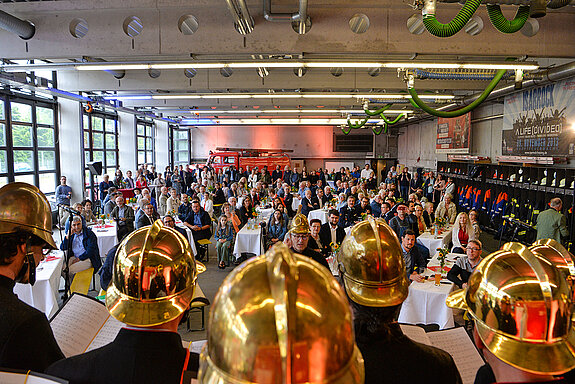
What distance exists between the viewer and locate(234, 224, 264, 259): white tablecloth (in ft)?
25.8

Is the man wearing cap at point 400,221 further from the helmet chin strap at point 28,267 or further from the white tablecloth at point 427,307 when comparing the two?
the helmet chin strap at point 28,267

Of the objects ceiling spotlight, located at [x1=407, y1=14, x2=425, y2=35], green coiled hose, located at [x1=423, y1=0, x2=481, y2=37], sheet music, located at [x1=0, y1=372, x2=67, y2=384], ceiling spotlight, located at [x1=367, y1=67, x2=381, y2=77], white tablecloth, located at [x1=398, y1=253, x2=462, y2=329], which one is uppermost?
ceiling spotlight, located at [x1=367, y1=67, x2=381, y2=77]

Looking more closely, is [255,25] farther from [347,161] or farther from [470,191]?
[347,161]

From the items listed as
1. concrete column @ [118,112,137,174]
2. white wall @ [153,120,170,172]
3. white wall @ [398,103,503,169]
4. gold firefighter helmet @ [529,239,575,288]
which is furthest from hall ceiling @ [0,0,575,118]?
white wall @ [153,120,170,172]

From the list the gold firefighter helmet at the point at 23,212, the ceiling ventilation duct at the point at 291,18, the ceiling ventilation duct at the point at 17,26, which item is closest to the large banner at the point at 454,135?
the ceiling ventilation duct at the point at 291,18

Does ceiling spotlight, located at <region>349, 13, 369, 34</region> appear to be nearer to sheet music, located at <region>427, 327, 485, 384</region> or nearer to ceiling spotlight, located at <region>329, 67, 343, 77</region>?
ceiling spotlight, located at <region>329, 67, 343, 77</region>

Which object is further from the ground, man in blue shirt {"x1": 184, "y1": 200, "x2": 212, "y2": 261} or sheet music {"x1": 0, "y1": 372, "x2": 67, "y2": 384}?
sheet music {"x1": 0, "y1": 372, "x2": 67, "y2": 384}

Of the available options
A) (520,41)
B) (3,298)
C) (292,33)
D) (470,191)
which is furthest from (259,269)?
(470,191)

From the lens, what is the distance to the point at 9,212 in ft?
6.09

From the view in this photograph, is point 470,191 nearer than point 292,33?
No

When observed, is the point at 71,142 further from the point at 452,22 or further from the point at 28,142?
the point at 452,22

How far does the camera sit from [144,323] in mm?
1223

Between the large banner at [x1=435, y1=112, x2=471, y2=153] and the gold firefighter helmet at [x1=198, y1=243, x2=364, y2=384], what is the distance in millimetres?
15245

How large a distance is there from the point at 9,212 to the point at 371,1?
207 inches
